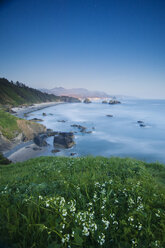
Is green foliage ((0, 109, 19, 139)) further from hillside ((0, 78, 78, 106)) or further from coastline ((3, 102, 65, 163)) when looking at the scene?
hillside ((0, 78, 78, 106))

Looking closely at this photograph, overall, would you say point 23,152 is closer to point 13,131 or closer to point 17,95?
point 13,131

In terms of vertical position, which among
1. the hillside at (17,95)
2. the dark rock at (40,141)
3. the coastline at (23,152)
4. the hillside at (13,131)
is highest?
the hillside at (17,95)

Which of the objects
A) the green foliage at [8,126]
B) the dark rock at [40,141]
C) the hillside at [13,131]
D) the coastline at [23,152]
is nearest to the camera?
the coastline at [23,152]

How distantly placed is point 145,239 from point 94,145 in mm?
25619

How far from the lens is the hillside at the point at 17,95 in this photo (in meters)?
94.2

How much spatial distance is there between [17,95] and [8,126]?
99641 millimetres

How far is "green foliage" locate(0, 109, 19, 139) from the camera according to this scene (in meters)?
23.3

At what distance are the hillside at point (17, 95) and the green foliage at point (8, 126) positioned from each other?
68063 millimetres

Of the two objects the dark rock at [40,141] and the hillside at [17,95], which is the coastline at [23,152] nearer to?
the dark rock at [40,141]

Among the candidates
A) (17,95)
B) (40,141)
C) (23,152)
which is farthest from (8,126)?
(17,95)

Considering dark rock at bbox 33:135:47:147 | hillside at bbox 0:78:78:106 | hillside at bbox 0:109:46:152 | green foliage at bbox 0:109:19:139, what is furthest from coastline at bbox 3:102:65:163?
hillside at bbox 0:78:78:106

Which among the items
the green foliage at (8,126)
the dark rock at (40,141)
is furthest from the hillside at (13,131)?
the dark rock at (40,141)

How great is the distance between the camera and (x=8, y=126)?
24.6 m

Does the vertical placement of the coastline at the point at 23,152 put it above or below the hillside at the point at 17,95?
below
